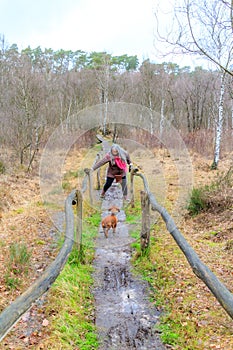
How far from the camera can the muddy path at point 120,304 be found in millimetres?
3775

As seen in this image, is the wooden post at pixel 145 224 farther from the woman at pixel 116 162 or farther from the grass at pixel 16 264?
the woman at pixel 116 162

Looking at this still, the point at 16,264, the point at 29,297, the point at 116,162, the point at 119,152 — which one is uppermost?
the point at 119,152

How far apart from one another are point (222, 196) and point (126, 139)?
16136mm

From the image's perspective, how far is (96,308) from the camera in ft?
14.7

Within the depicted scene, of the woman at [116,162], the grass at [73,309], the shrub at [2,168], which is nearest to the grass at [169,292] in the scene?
the grass at [73,309]

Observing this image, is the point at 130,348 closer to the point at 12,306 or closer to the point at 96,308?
the point at 96,308

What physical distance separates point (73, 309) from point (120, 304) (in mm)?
707

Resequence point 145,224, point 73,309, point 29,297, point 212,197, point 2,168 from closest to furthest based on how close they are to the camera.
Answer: point 29,297 → point 73,309 → point 145,224 → point 212,197 → point 2,168

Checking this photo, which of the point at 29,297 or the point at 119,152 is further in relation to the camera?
the point at 119,152

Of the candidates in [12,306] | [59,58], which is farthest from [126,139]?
[59,58]

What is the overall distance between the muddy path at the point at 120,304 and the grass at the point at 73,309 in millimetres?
119

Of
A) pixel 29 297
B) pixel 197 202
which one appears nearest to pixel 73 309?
pixel 29 297

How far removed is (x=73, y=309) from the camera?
4227 millimetres

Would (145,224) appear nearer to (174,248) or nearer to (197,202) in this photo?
(174,248)
